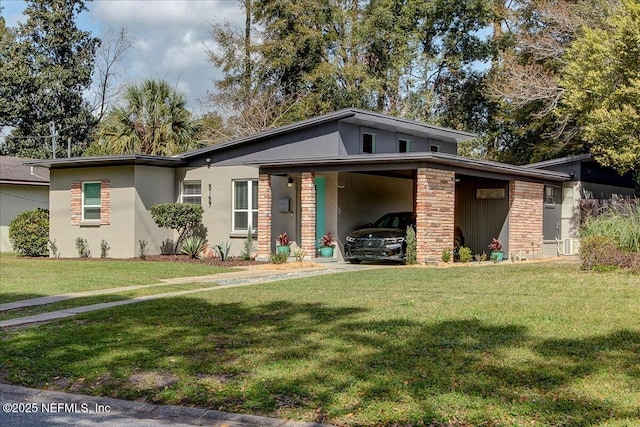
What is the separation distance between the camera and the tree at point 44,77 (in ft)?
127

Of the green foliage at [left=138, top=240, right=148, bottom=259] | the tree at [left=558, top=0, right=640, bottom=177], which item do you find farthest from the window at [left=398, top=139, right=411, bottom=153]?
the green foliage at [left=138, top=240, right=148, bottom=259]

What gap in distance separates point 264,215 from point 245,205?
144cm

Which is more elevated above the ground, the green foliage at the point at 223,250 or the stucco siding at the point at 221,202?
the stucco siding at the point at 221,202

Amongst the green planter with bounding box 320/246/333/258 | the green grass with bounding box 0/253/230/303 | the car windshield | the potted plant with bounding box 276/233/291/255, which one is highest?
the car windshield

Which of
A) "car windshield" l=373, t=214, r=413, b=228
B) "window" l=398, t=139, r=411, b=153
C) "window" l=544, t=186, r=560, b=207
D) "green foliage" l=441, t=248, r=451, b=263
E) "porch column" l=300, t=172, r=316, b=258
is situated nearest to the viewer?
"green foliage" l=441, t=248, r=451, b=263

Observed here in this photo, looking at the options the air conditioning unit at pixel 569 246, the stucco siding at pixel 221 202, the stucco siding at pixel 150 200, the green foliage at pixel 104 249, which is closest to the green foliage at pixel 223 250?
the stucco siding at pixel 221 202

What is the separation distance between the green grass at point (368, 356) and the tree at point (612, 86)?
500 inches

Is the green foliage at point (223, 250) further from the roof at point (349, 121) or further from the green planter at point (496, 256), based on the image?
the green planter at point (496, 256)

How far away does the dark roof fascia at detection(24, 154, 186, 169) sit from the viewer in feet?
71.3

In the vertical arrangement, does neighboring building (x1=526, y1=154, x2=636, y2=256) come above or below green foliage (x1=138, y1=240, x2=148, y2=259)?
above

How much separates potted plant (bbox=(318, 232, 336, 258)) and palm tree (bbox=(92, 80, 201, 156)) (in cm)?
1018

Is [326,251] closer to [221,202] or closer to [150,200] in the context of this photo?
[221,202]

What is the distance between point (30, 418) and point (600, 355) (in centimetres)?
531

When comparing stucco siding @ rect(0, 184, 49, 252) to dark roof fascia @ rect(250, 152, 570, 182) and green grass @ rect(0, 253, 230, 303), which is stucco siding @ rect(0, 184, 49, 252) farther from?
dark roof fascia @ rect(250, 152, 570, 182)
